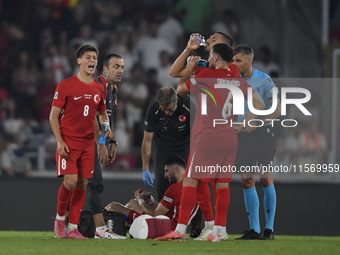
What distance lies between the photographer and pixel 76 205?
5.45 meters

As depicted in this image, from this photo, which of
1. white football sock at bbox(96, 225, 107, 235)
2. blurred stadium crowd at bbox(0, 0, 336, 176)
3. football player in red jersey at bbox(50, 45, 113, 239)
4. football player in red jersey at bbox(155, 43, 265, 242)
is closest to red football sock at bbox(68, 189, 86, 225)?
football player in red jersey at bbox(50, 45, 113, 239)

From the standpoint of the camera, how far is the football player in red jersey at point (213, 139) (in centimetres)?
496

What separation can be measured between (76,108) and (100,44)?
6597 millimetres

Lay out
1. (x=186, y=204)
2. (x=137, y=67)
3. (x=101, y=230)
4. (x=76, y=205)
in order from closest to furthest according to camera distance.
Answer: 1. (x=186, y=204)
2. (x=76, y=205)
3. (x=101, y=230)
4. (x=137, y=67)

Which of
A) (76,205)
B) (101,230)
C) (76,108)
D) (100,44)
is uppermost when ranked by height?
(100,44)

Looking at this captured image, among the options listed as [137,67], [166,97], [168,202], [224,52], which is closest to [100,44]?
[137,67]

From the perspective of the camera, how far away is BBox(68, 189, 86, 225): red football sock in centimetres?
543

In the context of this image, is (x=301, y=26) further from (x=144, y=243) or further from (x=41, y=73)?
(x=144, y=243)

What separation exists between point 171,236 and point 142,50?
7.20 metres

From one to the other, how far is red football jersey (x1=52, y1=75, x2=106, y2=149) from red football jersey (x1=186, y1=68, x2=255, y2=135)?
1092mm

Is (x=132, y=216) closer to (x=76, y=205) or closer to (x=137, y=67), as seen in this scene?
(x=76, y=205)

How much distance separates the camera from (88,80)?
18.0ft

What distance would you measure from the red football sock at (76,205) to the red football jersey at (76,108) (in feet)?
1.69

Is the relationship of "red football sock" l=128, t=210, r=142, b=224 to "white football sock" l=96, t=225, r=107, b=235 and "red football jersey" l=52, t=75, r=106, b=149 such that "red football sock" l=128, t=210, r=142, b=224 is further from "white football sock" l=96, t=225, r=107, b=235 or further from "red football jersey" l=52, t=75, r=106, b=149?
"red football jersey" l=52, t=75, r=106, b=149
